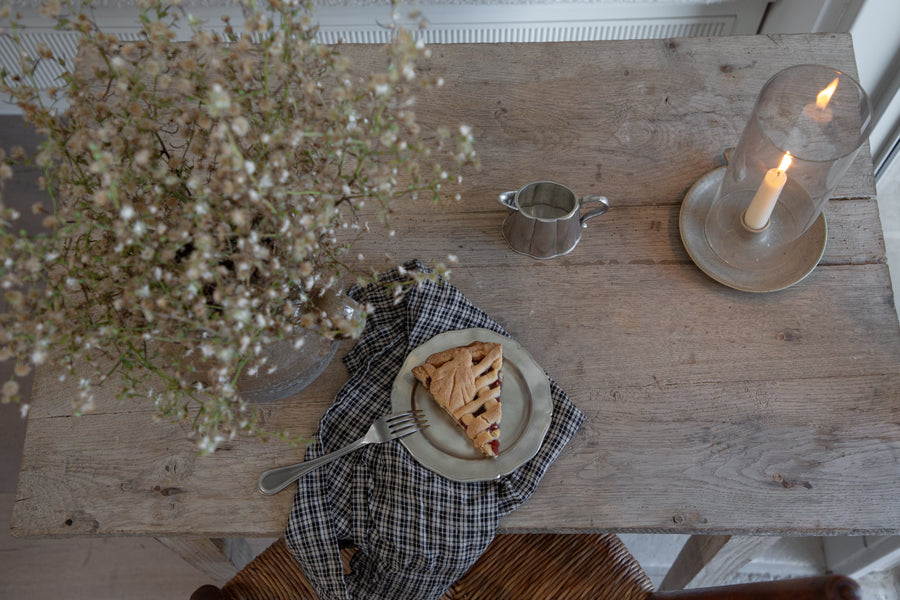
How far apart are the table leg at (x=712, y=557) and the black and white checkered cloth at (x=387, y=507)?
1.42 ft

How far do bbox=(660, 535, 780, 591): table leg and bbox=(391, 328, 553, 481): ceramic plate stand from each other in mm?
422

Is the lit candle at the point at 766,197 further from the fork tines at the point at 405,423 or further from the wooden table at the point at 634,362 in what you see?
the fork tines at the point at 405,423

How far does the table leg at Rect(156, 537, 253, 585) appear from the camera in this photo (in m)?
1.11

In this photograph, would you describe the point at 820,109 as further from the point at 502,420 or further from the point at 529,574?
the point at 529,574

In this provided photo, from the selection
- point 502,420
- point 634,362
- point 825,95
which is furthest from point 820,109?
point 502,420

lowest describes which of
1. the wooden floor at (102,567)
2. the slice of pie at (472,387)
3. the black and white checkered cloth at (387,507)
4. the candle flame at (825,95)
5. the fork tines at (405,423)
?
the wooden floor at (102,567)

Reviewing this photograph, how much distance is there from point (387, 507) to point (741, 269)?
66cm

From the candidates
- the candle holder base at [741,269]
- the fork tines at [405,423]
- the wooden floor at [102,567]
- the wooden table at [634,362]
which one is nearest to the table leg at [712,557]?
the wooden table at [634,362]

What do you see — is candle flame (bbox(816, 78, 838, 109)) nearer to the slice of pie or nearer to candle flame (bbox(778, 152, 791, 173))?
candle flame (bbox(778, 152, 791, 173))

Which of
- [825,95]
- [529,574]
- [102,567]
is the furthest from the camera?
[102,567]

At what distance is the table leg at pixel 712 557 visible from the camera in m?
1.14

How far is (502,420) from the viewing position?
96cm

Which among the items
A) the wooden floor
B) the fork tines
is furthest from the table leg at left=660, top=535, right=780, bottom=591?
the fork tines

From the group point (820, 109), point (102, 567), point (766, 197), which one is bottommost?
point (102, 567)
